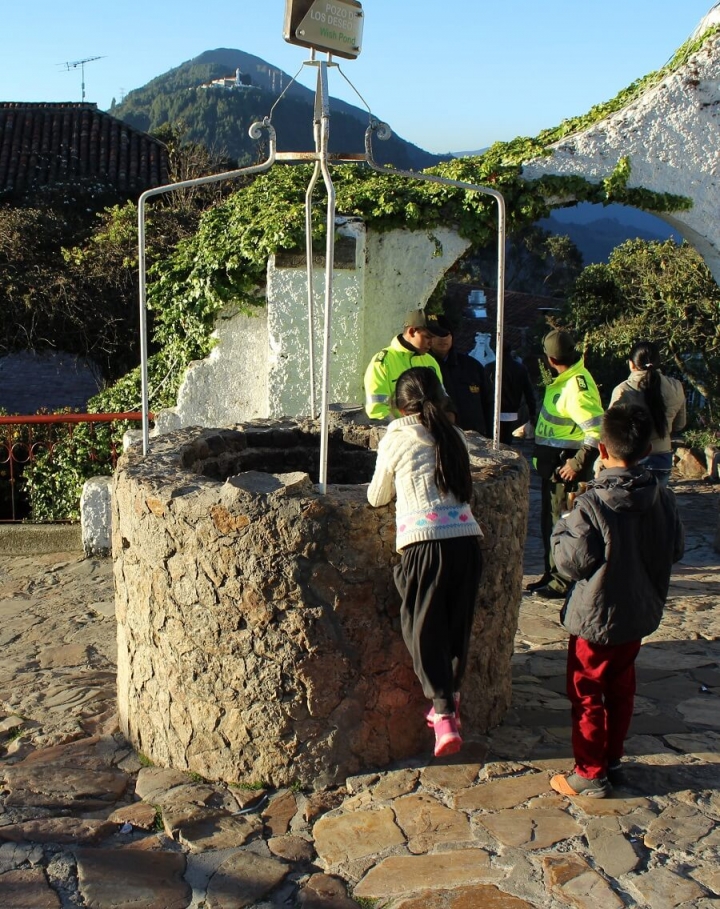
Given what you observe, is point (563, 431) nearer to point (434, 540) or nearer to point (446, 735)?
point (434, 540)

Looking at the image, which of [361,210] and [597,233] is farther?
[597,233]

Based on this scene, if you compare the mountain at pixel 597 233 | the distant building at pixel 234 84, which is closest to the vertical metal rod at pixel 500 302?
the mountain at pixel 597 233

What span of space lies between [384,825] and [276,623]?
0.81 metres

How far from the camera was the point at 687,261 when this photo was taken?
491 inches

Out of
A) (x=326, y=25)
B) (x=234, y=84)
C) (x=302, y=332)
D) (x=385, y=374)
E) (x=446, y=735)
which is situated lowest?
(x=446, y=735)

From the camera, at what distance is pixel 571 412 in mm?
5578

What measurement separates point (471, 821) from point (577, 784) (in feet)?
1.42

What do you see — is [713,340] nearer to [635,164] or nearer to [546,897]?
[635,164]

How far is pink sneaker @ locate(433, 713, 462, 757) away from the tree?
8645 millimetres

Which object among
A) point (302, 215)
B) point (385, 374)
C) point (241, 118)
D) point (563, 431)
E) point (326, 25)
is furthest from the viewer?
point (241, 118)

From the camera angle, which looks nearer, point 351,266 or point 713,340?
point 351,266

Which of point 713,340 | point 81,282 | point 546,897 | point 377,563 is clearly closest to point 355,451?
point 377,563

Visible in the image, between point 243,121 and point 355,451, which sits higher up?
point 243,121

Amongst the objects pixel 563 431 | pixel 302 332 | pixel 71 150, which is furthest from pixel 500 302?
pixel 71 150
